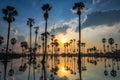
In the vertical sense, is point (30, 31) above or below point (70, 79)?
above

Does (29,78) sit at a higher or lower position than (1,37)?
lower

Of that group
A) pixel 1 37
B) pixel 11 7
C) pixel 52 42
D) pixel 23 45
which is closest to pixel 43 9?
pixel 11 7

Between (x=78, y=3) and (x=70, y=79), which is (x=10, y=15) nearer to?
(x=78, y=3)

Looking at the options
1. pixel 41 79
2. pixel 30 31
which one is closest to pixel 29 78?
pixel 41 79

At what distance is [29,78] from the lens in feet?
124

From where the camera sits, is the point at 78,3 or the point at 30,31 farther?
the point at 30,31

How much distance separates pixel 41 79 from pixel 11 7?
143 ft

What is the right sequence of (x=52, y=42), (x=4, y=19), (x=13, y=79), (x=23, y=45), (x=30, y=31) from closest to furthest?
(x=13, y=79), (x=4, y=19), (x=30, y=31), (x=52, y=42), (x=23, y=45)

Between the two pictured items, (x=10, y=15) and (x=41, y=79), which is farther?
(x=10, y=15)

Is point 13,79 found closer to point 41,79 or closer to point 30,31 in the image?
point 41,79

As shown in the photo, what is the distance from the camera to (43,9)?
82.9 m

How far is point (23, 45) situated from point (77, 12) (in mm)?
120602

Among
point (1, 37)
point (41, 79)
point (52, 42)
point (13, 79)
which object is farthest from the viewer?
point (52, 42)

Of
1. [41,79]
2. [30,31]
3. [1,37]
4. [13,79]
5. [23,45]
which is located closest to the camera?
[13,79]
